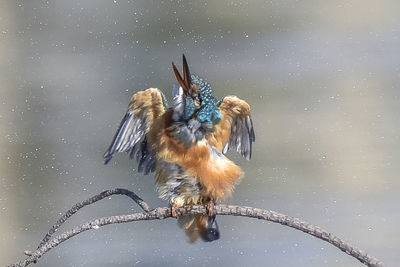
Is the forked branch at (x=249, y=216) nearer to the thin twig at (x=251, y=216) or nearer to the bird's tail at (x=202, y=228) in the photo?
the thin twig at (x=251, y=216)

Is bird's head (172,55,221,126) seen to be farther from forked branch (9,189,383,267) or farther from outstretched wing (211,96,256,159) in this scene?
forked branch (9,189,383,267)

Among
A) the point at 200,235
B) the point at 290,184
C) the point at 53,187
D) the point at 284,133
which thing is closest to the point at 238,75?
the point at 284,133

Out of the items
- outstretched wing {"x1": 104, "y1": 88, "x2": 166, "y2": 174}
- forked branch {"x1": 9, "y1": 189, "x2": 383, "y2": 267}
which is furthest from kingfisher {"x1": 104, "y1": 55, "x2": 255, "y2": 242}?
forked branch {"x1": 9, "y1": 189, "x2": 383, "y2": 267}

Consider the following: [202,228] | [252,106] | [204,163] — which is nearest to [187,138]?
[204,163]

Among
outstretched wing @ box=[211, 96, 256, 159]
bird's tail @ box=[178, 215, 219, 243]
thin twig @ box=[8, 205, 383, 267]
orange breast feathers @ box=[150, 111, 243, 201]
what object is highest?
outstretched wing @ box=[211, 96, 256, 159]

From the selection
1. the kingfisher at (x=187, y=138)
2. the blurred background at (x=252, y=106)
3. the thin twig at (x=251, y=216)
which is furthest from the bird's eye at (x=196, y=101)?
the blurred background at (x=252, y=106)

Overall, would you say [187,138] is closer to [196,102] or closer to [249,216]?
[196,102]
